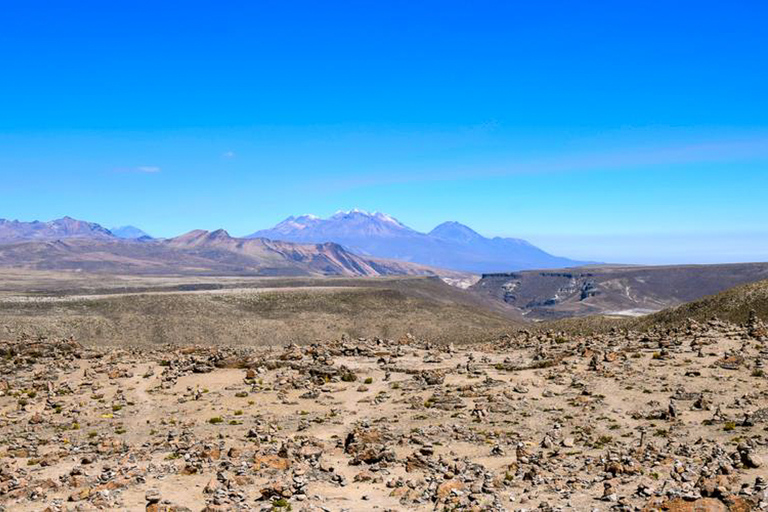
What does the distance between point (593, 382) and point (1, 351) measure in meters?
45.9

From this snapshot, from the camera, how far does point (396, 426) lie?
29.8m

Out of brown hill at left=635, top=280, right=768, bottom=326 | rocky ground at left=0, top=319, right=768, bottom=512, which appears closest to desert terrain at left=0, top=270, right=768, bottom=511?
rocky ground at left=0, top=319, right=768, bottom=512

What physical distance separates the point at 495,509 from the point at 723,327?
34.8 metres

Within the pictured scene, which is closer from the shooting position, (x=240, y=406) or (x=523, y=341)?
(x=240, y=406)

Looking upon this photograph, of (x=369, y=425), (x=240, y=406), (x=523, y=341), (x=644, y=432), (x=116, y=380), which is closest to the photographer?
(x=644, y=432)

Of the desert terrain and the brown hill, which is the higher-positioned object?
the brown hill

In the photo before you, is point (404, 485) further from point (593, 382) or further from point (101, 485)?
point (593, 382)

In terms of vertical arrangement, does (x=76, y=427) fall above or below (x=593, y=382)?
below

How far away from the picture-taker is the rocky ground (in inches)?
818

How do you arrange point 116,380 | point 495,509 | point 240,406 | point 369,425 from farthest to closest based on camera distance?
point 116,380 < point 240,406 < point 369,425 < point 495,509

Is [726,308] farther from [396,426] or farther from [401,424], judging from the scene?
[396,426]

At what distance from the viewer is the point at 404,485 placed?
72.1 feet

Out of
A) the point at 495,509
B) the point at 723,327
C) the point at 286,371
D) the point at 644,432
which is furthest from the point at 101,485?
the point at 723,327

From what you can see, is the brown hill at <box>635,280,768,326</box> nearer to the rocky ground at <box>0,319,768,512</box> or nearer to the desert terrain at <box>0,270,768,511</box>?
the desert terrain at <box>0,270,768,511</box>
